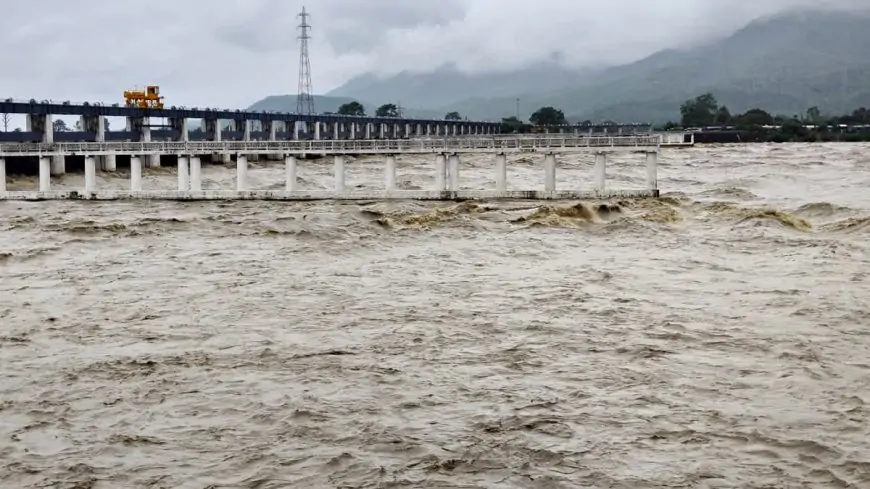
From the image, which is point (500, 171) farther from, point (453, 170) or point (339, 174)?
point (339, 174)

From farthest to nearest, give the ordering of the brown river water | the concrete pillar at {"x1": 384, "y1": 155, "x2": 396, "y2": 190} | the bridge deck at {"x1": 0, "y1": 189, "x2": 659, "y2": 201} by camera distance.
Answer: the concrete pillar at {"x1": 384, "y1": 155, "x2": 396, "y2": 190}
the bridge deck at {"x1": 0, "y1": 189, "x2": 659, "y2": 201}
the brown river water

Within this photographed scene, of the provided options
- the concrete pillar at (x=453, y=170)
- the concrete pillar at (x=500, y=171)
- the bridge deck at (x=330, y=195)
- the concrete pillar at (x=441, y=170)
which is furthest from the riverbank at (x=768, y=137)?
the bridge deck at (x=330, y=195)

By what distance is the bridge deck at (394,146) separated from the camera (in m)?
61.2

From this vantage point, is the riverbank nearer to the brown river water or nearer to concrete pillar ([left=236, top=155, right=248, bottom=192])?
concrete pillar ([left=236, top=155, right=248, bottom=192])

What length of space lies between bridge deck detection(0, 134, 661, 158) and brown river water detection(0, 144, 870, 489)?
1517 centimetres

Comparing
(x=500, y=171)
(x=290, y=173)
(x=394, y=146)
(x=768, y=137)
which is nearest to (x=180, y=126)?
(x=290, y=173)

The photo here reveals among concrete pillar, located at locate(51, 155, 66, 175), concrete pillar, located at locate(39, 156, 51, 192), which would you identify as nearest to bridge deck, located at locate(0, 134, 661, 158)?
concrete pillar, located at locate(39, 156, 51, 192)

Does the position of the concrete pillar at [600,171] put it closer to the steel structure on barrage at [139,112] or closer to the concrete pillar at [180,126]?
the steel structure on barrage at [139,112]

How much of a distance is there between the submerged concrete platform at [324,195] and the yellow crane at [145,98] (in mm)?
50626

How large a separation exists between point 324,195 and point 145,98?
62753 millimetres

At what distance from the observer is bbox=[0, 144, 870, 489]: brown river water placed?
50.1 feet

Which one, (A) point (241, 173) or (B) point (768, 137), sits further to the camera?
(B) point (768, 137)

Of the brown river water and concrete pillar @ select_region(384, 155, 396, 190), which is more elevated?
concrete pillar @ select_region(384, 155, 396, 190)

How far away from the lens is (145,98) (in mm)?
116688
